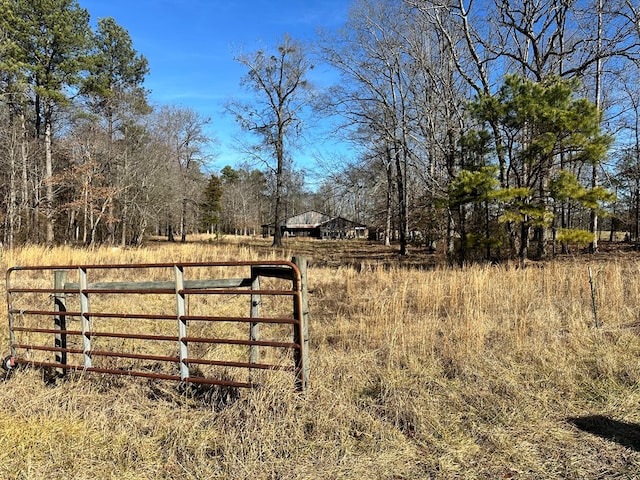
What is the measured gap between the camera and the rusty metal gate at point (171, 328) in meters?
3.81

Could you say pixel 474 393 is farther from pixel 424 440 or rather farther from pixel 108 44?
pixel 108 44

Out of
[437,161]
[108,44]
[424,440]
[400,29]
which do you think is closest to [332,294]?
[424,440]

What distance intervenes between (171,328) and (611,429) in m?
6.61

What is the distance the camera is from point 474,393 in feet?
13.4

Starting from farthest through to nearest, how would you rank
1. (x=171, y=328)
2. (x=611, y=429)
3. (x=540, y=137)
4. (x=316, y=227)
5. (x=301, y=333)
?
(x=316, y=227) → (x=540, y=137) → (x=171, y=328) → (x=301, y=333) → (x=611, y=429)

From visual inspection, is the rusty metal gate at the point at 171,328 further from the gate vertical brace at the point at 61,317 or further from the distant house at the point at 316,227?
the distant house at the point at 316,227

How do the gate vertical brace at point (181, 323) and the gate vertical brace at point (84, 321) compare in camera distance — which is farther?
the gate vertical brace at point (84, 321)

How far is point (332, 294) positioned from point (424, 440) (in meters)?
7.35

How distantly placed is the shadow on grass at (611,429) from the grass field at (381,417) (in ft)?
0.05

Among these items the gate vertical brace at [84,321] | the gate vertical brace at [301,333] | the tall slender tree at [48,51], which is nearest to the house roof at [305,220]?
the tall slender tree at [48,51]

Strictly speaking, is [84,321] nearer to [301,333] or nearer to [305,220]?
[301,333]

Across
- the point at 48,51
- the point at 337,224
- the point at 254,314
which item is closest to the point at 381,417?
the point at 254,314

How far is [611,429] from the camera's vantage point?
339cm

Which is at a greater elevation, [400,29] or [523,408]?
[400,29]
